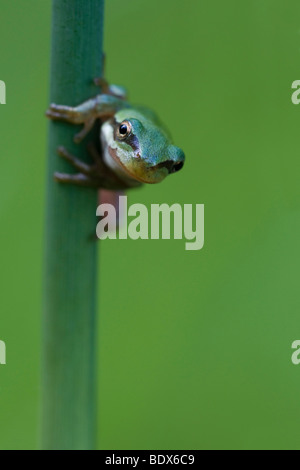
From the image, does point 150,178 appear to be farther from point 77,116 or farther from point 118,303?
point 118,303

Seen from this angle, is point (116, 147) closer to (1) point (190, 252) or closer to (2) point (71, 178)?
(2) point (71, 178)

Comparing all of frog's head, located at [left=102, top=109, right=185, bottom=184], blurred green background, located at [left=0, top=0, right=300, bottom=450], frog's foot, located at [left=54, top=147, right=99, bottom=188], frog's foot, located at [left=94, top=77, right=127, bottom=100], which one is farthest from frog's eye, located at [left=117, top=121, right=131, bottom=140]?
blurred green background, located at [left=0, top=0, right=300, bottom=450]

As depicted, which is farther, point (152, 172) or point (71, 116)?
point (152, 172)

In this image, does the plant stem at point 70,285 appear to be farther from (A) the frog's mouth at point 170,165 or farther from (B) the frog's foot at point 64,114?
(A) the frog's mouth at point 170,165

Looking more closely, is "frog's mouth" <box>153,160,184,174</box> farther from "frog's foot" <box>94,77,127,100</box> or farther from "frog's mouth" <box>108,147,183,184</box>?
"frog's foot" <box>94,77,127,100</box>

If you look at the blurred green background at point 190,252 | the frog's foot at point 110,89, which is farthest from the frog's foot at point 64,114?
the blurred green background at point 190,252

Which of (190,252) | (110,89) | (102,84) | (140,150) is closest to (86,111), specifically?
(102,84)

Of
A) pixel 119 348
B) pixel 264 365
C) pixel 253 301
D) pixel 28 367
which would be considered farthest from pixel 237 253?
pixel 28 367

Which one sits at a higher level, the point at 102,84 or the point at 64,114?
the point at 102,84
